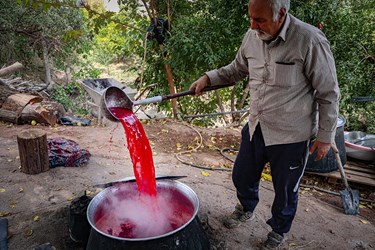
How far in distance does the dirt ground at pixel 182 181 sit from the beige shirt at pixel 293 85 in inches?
44.9

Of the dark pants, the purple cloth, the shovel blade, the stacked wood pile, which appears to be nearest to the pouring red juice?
the dark pants

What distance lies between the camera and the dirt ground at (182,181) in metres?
2.78

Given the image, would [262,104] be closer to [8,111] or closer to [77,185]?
[77,185]

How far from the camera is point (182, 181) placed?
3.82 m

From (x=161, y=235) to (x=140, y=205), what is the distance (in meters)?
0.74

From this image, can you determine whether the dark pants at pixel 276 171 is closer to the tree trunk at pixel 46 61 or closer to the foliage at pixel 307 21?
the foliage at pixel 307 21

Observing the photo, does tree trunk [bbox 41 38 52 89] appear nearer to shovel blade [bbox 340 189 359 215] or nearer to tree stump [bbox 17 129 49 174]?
tree stump [bbox 17 129 49 174]

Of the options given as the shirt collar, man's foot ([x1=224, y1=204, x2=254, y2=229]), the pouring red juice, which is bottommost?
man's foot ([x1=224, y1=204, x2=254, y2=229])

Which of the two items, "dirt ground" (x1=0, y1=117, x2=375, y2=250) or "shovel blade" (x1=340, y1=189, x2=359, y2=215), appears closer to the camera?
"dirt ground" (x1=0, y1=117, x2=375, y2=250)

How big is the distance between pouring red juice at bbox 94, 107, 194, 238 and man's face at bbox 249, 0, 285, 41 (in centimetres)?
110

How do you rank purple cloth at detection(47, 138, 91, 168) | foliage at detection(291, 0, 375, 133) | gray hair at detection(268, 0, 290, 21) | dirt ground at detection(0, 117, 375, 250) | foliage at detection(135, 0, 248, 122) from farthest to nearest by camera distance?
foliage at detection(135, 0, 248, 122) → foliage at detection(291, 0, 375, 133) → purple cloth at detection(47, 138, 91, 168) → dirt ground at detection(0, 117, 375, 250) → gray hair at detection(268, 0, 290, 21)

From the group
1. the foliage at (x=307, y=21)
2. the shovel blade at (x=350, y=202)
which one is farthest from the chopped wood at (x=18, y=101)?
the shovel blade at (x=350, y=202)

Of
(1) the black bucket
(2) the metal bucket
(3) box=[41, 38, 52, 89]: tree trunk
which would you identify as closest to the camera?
(2) the metal bucket

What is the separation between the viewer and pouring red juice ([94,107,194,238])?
7.25ft
